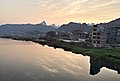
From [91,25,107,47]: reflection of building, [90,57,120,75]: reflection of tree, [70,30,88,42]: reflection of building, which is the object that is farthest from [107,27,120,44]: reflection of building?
[70,30,88,42]: reflection of building

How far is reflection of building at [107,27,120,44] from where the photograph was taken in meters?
65.1

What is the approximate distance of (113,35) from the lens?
219 ft

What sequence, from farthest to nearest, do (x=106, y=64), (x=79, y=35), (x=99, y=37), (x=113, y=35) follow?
(x=79, y=35) → (x=113, y=35) → (x=99, y=37) → (x=106, y=64)

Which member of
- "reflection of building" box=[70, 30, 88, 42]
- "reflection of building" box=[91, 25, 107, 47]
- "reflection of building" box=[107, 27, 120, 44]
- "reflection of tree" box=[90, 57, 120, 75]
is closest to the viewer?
"reflection of tree" box=[90, 57, 120, 75]

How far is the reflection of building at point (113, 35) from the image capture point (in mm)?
65062

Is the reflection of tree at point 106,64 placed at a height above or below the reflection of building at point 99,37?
below

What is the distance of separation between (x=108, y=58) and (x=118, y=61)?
3413mm

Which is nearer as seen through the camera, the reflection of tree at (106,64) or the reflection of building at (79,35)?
the reflection of tree at (106,64)

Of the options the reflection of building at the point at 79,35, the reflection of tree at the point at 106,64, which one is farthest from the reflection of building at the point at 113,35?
the reflection of building at the point at 79,35

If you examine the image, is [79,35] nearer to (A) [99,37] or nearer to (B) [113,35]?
(B) [113,35]

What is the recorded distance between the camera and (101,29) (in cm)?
6588

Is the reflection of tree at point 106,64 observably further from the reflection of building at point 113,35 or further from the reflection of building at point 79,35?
the reflection of building at point 79,35

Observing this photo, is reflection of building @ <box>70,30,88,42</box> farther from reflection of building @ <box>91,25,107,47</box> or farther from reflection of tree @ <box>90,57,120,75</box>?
reflection of tree @ <box>90,57,120,75</box>

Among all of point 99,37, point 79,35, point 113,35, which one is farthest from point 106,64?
point 79,35
